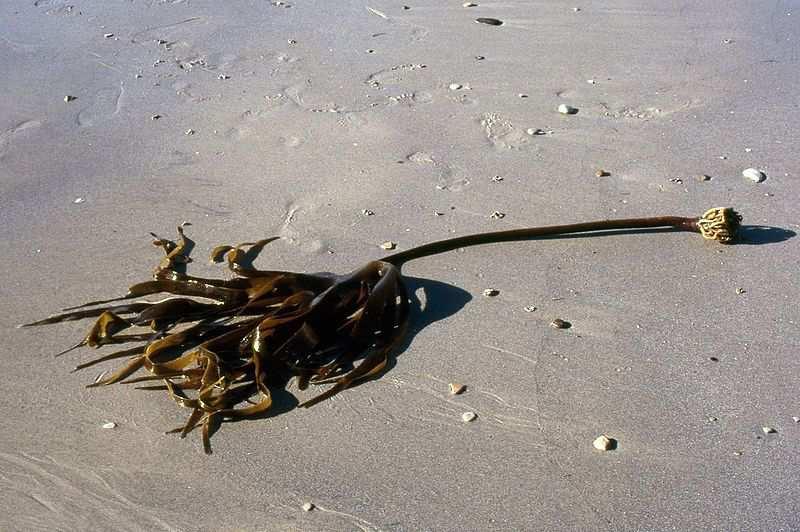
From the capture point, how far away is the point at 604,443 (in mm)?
2285

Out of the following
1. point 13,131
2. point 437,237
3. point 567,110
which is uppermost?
point 567,110

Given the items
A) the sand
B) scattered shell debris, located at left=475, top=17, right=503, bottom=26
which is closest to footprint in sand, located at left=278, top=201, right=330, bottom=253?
the sand

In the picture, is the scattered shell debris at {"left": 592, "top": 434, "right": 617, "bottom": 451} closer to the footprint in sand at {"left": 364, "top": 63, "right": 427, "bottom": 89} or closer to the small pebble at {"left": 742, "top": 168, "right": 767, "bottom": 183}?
the small pebble at {"left": 742, "top": 168, "right": 767, "bottom": 183}

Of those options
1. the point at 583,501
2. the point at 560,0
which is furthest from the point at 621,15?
the point at 583,501

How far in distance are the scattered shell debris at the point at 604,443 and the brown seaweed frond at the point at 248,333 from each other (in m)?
0.63

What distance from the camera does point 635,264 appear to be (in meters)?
3.04

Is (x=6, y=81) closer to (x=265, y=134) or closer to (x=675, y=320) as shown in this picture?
(x=265, y=134)

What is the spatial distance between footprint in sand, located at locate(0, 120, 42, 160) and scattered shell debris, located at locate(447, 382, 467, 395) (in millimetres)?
2450

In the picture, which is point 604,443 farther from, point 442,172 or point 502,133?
point 502,133

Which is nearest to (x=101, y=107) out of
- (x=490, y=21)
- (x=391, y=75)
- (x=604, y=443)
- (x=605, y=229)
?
(x=391, y=75)

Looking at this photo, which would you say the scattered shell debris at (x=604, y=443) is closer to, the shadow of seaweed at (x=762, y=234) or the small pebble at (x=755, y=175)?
the shadow of seaweed at (x=762, y=234)

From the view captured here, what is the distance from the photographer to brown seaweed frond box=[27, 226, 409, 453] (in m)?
2.53

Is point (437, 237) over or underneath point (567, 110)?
underneath

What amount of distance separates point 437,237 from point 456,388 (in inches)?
32.4
